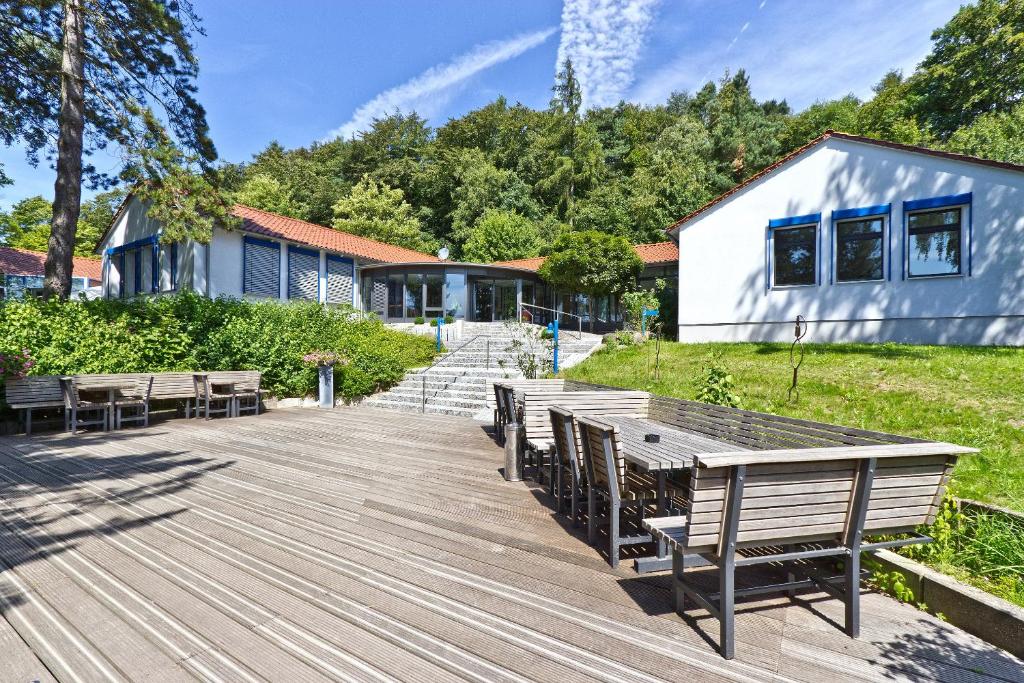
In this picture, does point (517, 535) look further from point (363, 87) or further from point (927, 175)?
point (363, 87)

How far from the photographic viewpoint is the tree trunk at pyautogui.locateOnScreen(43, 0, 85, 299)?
38.0 feet

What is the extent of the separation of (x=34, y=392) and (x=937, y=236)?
1901cm

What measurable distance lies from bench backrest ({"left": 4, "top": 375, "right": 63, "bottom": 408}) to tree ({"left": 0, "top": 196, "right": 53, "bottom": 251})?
1696 inches

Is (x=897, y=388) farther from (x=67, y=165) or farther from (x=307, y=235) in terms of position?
(x=307, y=235)

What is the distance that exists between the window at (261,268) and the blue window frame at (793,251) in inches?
656

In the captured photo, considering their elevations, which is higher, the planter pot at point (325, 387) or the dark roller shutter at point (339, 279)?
the dark roller shutter at point (339, 279)

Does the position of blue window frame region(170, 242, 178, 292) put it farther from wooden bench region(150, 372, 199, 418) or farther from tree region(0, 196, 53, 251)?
tree region(0, 196, 53, 251)

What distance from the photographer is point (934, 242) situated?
A: 1214 cm

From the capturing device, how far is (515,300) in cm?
2452

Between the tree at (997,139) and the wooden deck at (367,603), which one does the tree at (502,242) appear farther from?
the wooden deck at (367,603)

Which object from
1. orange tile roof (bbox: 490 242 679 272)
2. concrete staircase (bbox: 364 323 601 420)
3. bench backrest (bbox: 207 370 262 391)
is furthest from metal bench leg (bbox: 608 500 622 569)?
orange tile roof (bbox: 490 242 679 272)

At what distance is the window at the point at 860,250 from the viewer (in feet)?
41.7

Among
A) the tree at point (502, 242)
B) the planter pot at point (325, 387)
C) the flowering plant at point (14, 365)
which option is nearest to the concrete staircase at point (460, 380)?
the planter pot at point (325, 387)

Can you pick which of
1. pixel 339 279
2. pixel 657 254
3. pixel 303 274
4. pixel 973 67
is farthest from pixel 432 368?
pixel 973 67
